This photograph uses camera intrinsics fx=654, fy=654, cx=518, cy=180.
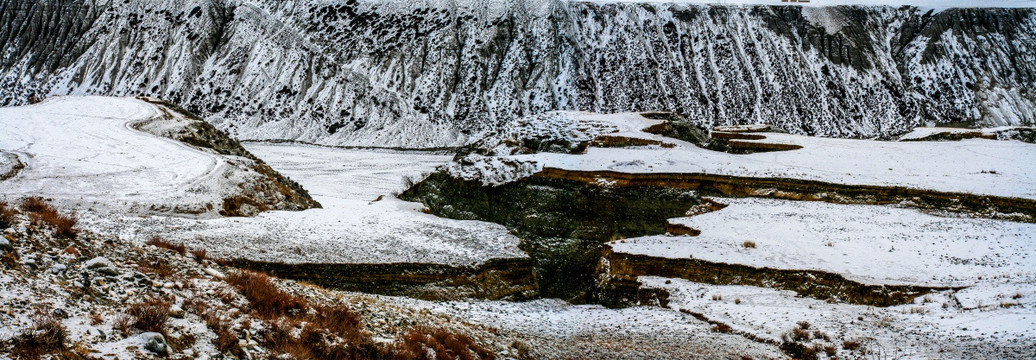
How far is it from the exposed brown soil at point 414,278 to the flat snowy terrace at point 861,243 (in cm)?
350

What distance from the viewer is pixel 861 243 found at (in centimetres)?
1784

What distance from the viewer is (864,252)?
1689cm

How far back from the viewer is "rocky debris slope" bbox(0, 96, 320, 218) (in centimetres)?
1947

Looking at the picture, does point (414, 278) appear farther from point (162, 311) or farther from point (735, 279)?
point (162, 311)

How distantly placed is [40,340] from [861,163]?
2926 centimetres

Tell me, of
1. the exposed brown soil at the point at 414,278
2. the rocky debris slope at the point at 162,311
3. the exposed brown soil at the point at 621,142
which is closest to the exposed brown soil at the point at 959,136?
the exposed brown soil at the point at 621,142

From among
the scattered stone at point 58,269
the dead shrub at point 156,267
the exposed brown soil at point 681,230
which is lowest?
the exposed brown soil at point 681,230

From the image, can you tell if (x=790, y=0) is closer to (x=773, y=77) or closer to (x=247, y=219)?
(x=773, y=77)

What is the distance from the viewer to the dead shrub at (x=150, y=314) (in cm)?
674

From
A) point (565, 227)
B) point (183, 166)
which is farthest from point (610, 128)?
point (183, 166)

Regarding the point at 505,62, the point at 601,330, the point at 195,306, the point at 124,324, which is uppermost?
the point at 505,62

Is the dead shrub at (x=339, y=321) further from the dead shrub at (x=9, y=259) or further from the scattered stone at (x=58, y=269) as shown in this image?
the dead shrub at (x=9, y=259)

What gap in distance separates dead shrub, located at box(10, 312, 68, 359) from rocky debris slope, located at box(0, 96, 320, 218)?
556 inches

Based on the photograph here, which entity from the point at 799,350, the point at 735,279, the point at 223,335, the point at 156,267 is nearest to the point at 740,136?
the point at 735,279
